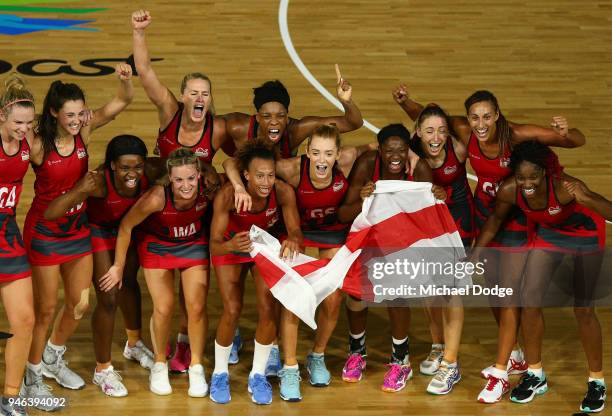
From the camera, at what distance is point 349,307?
8461 millimetres

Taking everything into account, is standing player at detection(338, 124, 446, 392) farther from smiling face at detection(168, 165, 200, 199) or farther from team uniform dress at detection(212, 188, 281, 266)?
smiling face at detection(168, 165, 200, 199)

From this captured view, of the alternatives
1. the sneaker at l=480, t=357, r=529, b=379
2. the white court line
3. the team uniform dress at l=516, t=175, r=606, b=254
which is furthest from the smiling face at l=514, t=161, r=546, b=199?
the white court line

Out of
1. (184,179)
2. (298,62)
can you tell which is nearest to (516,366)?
(184,179)

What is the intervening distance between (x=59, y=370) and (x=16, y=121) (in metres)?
1.71

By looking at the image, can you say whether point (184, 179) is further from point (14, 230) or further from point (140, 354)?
point (140, 354)

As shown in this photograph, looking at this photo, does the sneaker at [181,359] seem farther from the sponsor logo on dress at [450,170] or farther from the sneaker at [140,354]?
the sponsor logo on dress at [450,170]

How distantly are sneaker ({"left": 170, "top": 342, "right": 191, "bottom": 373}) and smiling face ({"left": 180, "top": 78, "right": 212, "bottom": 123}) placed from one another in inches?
57.0

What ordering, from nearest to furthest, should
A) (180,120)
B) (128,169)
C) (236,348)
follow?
1. (128,169)
2. (180,120)
3. (236,348)

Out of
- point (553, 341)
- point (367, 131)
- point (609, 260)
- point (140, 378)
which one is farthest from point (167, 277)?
point (367, 131)

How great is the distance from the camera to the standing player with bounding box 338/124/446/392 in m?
7.99

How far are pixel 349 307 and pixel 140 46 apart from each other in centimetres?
212

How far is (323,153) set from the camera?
7926 mm

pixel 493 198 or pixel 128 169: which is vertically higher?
pixel 128 169

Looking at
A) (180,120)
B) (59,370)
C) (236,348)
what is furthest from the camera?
(236,348)
